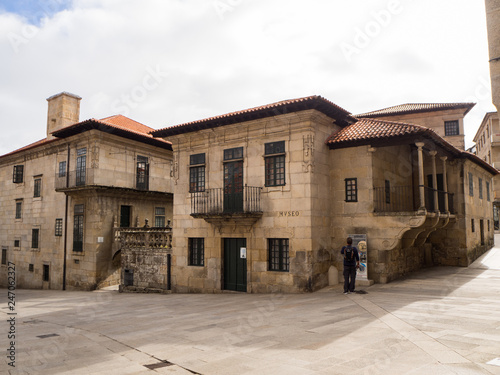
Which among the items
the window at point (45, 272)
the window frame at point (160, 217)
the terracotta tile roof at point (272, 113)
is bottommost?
the window at point (45, 272)

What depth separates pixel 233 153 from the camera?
15.4 m

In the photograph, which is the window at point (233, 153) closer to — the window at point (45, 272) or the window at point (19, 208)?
the window at point (45, 272)

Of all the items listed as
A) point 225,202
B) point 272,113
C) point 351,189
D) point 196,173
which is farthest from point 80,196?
point 351,189

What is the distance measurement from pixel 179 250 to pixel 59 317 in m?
6.29

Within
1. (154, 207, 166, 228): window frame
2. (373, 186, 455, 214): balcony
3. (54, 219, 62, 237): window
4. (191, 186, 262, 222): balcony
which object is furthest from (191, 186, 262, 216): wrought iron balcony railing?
(54, 219, 62, 237): window

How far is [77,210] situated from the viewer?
22.5 meters

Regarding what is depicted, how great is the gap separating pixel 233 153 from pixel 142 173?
35.0 ft

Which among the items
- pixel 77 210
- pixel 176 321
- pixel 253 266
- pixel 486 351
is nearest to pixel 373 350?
pixel 486 351

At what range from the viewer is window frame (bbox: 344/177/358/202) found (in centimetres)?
1390

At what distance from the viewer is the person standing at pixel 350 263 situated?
11.8 meters

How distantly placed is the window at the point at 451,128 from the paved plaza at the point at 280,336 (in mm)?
15100

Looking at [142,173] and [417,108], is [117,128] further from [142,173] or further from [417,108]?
[417,108]

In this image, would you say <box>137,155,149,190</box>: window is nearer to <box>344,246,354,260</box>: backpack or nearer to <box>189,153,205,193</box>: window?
<box>189,153,205,193</box>: window

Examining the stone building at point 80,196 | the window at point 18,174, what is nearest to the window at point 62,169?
the stone building at point 80,196
